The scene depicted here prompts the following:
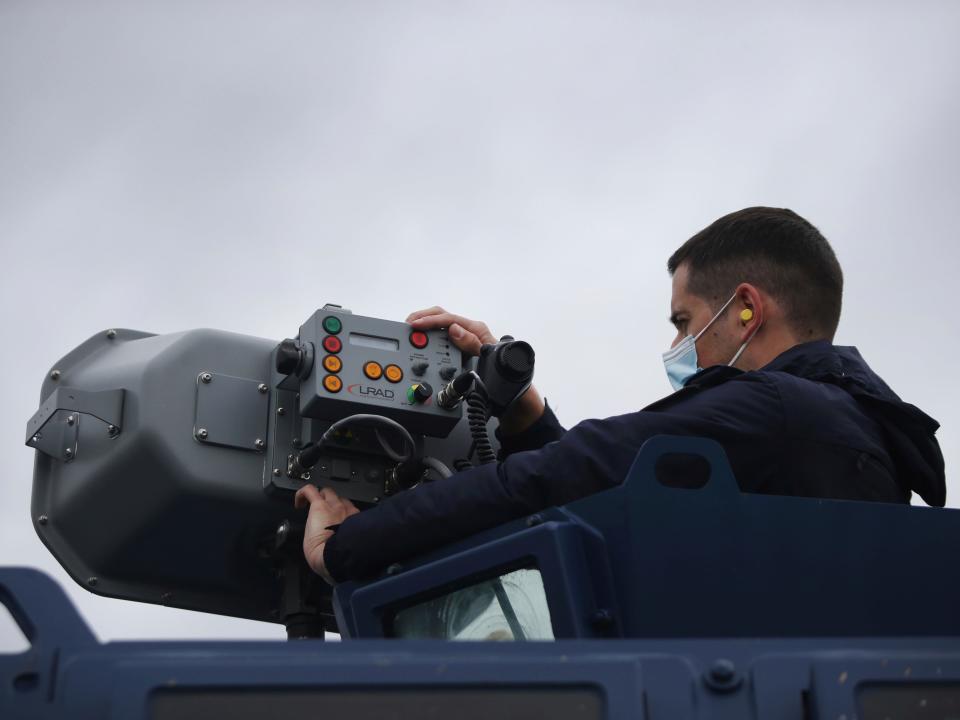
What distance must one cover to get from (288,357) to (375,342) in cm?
22

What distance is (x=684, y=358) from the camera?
3.60 meters

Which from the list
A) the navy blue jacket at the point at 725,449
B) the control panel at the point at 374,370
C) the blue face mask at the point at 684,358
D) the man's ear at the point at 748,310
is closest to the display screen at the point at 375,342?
the control panel at the point at 374,370

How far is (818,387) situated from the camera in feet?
9.13

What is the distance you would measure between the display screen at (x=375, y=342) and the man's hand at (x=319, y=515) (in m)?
0.35

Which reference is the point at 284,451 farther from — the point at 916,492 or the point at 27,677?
the point at 27,677

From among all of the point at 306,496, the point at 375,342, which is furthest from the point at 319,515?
the point at 375,342

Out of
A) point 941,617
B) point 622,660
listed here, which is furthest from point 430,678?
point 941,617

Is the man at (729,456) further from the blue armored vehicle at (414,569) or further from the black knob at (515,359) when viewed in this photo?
the black knob at (515,359)

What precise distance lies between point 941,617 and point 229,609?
1.79 m

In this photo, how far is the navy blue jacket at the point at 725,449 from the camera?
8.59 feet

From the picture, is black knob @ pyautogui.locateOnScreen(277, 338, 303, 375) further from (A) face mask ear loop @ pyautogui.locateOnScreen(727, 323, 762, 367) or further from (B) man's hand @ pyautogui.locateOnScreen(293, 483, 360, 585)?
(A) face mask ear loop @ pyautogui.locateOnScreen(727, 323, 762, 367)

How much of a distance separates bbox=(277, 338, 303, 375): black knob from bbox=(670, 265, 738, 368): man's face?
40.9 inches

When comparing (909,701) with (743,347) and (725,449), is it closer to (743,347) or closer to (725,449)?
(725,449)

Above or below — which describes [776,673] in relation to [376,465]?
below
